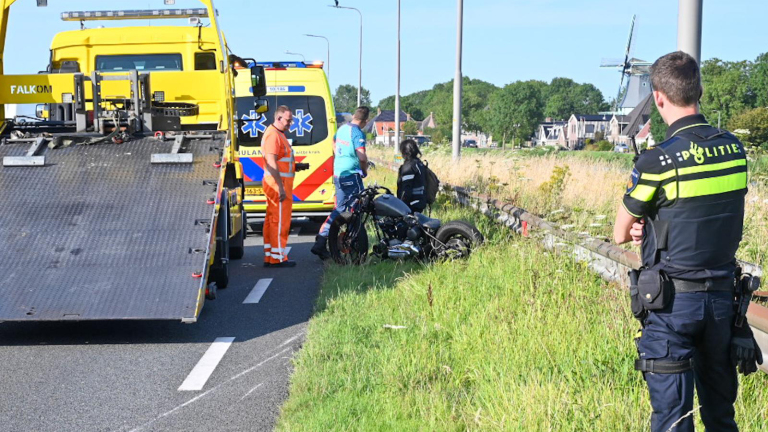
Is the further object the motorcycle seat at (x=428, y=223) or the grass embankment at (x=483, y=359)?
the motorcycle seat at (x=428, y=223)

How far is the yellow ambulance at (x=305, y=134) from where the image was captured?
1355cm

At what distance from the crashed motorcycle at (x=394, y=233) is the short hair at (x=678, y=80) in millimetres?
5587

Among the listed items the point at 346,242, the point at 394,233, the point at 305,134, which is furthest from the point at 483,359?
the point at 305,134

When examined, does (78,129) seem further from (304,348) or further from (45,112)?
(304,348)

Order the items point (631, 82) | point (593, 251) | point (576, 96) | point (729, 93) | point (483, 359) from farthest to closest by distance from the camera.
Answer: point (576, 96) → point (631, 82) → point (729, 93) → point (593, 251) → point (483, 359)

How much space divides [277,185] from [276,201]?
197 mm

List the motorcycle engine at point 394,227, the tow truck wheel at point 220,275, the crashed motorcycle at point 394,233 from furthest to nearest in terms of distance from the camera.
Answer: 1. the motorcycle engine at point 394,227
2. the crashed motorcycle at point 394,233
3. the tow truck wheel at point 220,275

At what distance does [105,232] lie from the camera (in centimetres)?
718

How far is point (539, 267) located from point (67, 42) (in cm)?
708

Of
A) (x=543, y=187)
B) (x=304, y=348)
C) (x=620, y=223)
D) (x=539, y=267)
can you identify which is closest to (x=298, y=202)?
(x=543, y=187)

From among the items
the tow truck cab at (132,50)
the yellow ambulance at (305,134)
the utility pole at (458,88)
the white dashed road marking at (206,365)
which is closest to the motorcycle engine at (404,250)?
the white dashed road marking at (206,365)

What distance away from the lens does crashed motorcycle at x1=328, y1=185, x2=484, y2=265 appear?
926 cm

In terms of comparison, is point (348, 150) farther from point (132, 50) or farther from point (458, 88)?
point (458, 88)

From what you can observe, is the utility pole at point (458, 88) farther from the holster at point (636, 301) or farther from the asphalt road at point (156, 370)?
the holster at point (636, 301)
